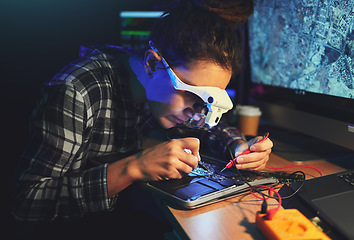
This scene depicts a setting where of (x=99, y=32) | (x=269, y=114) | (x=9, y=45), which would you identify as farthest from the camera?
(x=99, y=32)

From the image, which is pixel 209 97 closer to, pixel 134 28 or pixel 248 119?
pixel 248 119

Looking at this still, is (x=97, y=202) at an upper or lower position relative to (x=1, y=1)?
lower

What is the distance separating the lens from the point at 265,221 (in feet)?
1.85

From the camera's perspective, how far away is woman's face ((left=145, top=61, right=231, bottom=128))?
0.87 m

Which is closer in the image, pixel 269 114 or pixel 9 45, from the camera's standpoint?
pixel 9 45

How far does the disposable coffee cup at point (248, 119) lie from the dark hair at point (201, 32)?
40cm

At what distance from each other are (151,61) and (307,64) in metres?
0.53

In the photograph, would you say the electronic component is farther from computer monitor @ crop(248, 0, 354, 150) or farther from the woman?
computer monitor @ crop(248, 0, 354, 150)

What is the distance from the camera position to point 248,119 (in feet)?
4.26

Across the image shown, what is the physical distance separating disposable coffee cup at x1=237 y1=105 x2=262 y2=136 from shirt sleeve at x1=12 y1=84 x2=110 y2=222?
0.69 meters

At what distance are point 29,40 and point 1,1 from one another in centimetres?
16

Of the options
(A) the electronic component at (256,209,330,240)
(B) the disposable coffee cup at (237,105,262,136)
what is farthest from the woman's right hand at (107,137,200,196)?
(B) the disposable coffee cup at (237,105,262,136)

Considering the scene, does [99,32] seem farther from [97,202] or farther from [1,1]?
[97,202]

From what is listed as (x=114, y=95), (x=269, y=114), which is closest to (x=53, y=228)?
(x=114, y=95)
